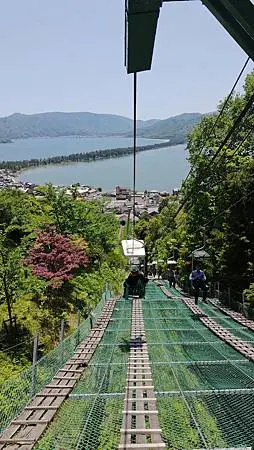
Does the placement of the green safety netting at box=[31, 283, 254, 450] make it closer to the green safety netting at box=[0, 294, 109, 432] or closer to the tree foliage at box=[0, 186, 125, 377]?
the green safety netting at box=[0, 294, 109, 432]

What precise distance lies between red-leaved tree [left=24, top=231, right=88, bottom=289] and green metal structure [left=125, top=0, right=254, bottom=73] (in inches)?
570

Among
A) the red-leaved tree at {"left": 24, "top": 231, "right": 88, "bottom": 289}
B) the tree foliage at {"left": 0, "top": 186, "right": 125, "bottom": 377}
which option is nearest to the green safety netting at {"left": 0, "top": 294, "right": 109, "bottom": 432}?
the tree foliage at {"left": 0, "top": 186, "right": 125, "bottom": 377}

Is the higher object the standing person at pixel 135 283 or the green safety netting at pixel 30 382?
the standing person at pixel 135 283

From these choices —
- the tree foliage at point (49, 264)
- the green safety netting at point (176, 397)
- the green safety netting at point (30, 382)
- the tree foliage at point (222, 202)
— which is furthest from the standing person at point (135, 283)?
the green safety netting at point (30, 382)

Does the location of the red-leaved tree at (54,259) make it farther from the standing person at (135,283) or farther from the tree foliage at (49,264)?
the standing person at (135,283)

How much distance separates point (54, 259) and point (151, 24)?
1557cm

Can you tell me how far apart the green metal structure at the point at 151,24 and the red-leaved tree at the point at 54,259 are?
1448cm

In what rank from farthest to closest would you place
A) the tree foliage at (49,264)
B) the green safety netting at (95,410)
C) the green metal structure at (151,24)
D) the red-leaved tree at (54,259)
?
1. the red-leaved tree at (54,259)
2. the tree foliage at (49,264)
3. the green safety netting at (95,410)
4. the green metal structure at (151,24)

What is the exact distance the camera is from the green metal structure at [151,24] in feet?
6.91

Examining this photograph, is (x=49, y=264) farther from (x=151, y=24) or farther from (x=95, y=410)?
(x=151, y=24)

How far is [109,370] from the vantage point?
21.6 feet

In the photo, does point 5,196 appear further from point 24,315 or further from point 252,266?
point 252,266

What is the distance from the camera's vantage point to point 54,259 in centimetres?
1733

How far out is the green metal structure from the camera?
6.91 feet
